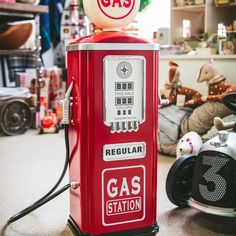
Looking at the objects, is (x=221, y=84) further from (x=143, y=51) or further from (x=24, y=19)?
(x=24, y=19)

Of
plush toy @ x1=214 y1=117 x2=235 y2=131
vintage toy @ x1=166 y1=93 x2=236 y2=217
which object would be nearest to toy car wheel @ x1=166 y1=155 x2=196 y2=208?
vintage toy @ x1=166 y1=93 x2=236 y2=217

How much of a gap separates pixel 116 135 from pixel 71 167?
217 mm

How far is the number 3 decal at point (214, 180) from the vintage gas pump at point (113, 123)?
19cm

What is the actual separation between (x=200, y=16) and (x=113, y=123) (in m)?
2.28

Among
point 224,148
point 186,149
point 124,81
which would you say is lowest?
point 186,149

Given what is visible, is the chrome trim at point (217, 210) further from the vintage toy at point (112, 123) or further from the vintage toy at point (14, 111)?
the vintage toy at point (14, 111)

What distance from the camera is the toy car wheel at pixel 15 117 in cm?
301

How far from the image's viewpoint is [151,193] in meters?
1.33

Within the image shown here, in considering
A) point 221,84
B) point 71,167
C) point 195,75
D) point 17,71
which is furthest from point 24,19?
point 71,167

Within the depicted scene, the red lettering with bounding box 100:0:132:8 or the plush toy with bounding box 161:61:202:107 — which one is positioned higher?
the red lettering with bounding box 100:0:132:8

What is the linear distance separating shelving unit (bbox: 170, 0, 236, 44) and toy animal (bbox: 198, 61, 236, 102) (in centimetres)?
64

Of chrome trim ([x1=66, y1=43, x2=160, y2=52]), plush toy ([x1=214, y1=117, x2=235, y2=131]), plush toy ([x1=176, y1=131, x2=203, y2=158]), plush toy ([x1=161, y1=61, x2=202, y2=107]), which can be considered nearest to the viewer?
chrome trim ([x1=66, y1=43, x2=160, y2=52])

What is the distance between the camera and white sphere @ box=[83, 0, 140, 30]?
1.23 m

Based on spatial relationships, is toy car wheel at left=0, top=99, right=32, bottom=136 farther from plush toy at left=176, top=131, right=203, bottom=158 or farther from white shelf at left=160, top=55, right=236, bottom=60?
plush toy at left=176, top=131, right=203, bottom=158
